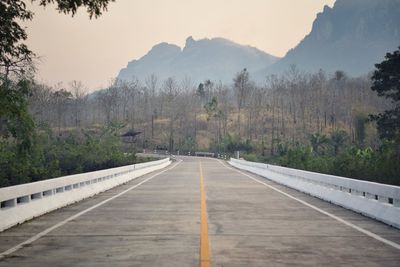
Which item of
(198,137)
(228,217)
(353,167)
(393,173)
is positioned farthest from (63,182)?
(198,137)

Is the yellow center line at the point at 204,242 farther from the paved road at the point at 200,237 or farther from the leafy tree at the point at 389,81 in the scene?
the leafy tree at the point at 389,81

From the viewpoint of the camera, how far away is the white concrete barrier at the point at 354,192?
1231 centimetres

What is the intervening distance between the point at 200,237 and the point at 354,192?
301 inches

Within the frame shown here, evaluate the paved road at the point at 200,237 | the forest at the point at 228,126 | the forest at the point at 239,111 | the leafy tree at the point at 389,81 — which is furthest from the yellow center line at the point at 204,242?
the forest at the point at 239,111

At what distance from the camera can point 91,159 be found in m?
76.2

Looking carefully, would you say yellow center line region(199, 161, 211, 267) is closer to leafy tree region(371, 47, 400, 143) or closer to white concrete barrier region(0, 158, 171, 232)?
white concrete barrier region(0, 158, 171, 232)

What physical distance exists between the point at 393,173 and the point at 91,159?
5346cm

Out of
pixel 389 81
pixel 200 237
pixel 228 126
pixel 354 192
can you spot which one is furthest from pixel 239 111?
pixel 200 237

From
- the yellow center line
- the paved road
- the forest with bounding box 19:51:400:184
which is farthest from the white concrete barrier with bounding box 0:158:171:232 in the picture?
the forest with bounding box 19:51:400:184

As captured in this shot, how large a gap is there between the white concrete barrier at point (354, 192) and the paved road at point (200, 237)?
0.40 metres

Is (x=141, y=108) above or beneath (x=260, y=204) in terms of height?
above

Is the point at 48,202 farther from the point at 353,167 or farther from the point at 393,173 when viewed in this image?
the point at 353,167

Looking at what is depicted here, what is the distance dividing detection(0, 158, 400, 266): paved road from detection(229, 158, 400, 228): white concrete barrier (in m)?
0.40

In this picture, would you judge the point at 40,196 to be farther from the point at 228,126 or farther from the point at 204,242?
the point at 228,126
